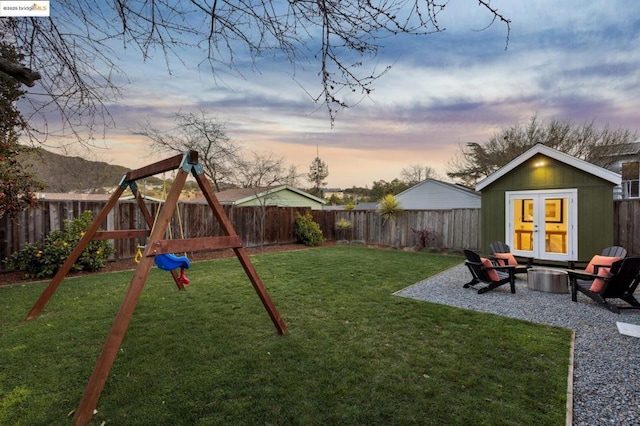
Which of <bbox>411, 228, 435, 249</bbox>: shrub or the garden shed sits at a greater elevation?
the garden shed

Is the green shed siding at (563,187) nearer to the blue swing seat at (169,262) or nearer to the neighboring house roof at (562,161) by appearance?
the neighboring house roof at (562,161)

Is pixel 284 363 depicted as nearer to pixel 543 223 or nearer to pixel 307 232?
pixel 543 223

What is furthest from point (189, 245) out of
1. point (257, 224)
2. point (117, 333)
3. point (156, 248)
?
point (257, 224)

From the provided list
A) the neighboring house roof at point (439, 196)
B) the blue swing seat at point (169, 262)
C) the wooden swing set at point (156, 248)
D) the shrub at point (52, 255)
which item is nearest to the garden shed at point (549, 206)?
the neighboring house roof at point (439, 196)

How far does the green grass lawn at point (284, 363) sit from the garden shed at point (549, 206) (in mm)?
5618

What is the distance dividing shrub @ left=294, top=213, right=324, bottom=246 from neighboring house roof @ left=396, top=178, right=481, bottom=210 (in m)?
7.97

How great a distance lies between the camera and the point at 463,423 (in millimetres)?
1920

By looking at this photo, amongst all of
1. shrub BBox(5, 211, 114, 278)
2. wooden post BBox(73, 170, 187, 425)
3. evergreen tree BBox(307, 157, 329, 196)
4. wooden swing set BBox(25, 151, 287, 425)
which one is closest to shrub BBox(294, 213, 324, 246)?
shrub BBox(5, 211, 114, 278)

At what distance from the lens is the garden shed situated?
7.40 meters

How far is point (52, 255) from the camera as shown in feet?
19.7

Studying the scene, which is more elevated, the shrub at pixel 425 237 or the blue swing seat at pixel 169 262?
the blue swing seat at pixel 169 262

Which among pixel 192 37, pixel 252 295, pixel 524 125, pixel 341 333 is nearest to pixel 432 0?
pixel 192 37

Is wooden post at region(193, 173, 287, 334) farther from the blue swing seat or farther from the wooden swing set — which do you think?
the blue swing seat

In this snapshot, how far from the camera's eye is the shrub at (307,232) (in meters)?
12.6
